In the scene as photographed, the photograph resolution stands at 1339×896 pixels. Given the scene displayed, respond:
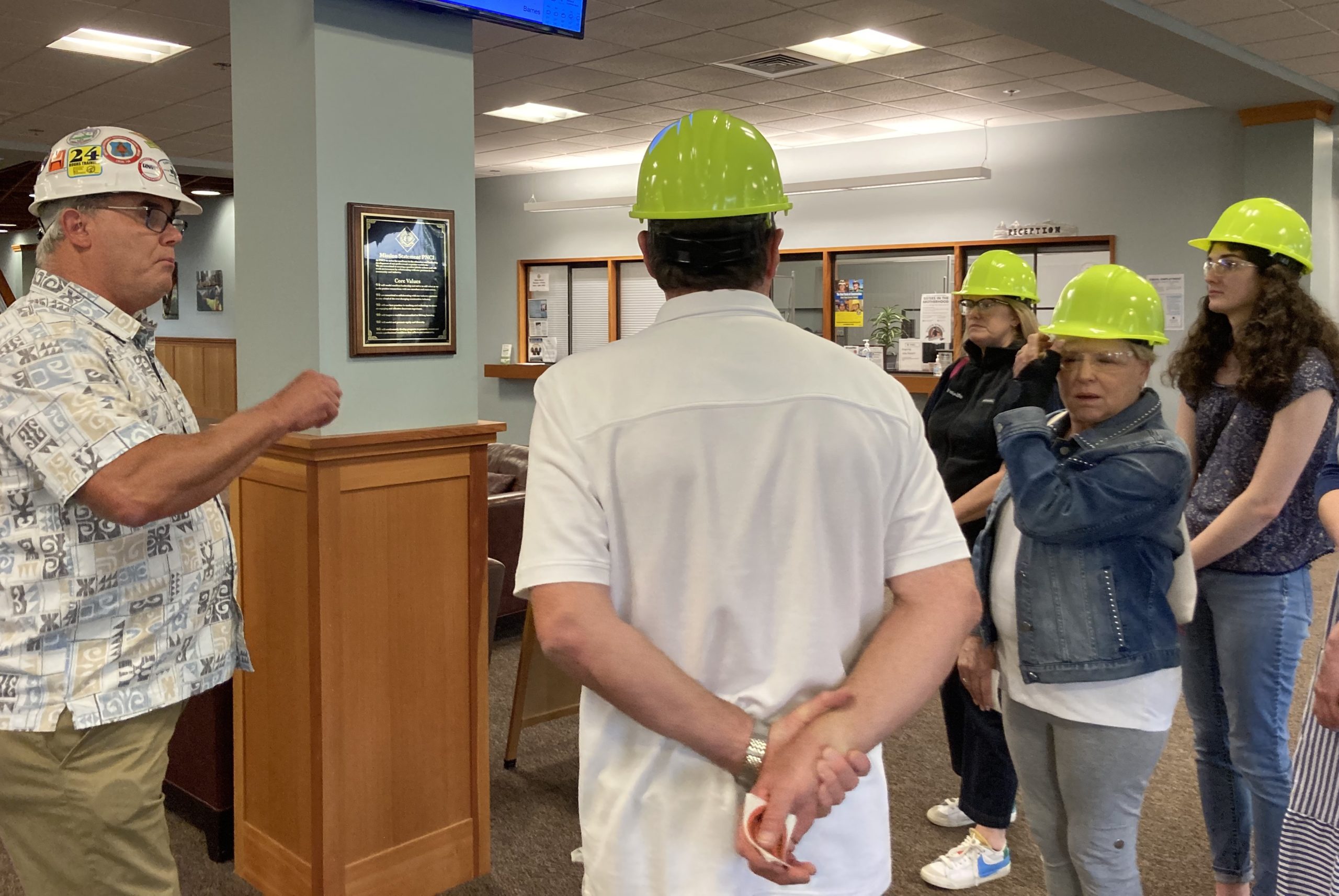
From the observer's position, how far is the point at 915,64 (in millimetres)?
6395

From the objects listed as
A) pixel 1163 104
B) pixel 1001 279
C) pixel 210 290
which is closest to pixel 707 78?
pixel 1163 104

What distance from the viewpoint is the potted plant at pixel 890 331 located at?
29.7 feet

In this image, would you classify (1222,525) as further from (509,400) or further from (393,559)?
(509,400)

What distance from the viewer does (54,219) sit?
6.33 feet

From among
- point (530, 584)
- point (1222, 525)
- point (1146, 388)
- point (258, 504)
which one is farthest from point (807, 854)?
point (258, 504)

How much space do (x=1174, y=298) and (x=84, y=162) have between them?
23.9ft

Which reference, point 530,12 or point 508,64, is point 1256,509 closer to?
point 530,12

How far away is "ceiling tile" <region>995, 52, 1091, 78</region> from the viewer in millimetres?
6215

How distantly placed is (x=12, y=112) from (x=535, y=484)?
332 inches

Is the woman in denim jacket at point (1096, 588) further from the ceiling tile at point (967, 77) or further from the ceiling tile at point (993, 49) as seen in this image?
the ceiling tile at point (967, 77)

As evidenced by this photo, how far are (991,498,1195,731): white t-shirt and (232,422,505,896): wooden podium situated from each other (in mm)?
1425

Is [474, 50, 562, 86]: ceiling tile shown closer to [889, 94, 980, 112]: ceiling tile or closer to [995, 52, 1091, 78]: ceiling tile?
[889, 94, 980, 112]: ceiling tile

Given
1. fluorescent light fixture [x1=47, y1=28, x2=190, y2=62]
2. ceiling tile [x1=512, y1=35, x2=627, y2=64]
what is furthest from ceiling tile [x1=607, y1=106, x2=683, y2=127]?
fluorescent light fixture [x1=47, y1=28, x2=190, y2=62]

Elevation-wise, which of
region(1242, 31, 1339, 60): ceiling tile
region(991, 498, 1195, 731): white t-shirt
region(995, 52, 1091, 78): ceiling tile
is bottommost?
region(991, 498, 1195, 731): white t-shirt
